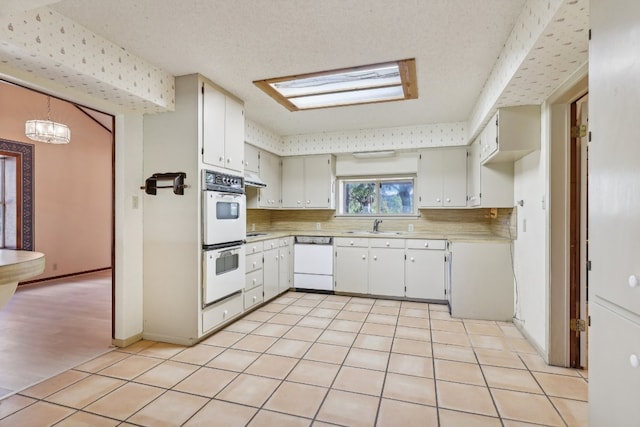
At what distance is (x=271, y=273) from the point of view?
4.36 metres

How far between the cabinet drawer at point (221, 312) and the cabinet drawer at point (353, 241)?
5.53 ft

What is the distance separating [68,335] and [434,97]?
435 cm

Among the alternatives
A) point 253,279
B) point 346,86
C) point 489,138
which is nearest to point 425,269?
point 489,138

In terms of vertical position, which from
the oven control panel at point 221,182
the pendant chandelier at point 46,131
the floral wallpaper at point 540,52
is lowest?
the oven control panel at point 221,182

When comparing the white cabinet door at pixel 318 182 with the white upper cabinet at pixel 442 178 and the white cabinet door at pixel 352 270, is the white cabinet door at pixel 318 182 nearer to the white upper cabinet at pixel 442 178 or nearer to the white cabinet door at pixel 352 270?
the white cabinet door at pixel 352 270

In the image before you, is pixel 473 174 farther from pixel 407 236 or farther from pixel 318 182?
pixel 318 182

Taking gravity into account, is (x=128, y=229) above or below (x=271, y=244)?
above

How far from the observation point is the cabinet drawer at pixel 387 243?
4461mm

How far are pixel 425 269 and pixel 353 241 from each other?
40.5 inches

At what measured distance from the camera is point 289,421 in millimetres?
1863

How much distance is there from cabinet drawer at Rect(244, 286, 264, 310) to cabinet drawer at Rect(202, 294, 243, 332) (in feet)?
0.42

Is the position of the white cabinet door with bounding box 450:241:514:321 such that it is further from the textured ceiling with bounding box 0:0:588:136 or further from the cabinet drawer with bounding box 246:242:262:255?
Answer: the cabinet drawer with bounding box 246:242:262:255

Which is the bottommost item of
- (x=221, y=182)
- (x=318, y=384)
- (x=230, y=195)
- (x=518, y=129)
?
(x=318, y=384)

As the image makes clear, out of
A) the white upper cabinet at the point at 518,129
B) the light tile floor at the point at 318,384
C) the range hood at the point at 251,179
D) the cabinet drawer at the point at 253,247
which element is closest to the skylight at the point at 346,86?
the white upper cabinet at the point at 518,129
